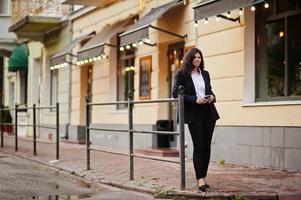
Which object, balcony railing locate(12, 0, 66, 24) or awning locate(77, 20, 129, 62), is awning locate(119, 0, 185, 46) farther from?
balcony railing locate(12, 0, 66, 24)

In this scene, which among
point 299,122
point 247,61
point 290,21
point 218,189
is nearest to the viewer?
point 218,189

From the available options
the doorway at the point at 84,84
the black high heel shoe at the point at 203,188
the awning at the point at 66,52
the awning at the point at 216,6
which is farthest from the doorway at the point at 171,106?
the black high heel shoe at the point at 203,188

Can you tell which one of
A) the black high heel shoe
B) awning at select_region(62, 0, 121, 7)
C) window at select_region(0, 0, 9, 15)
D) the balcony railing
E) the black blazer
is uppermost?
window at select_region(0, 0, 9, 15)

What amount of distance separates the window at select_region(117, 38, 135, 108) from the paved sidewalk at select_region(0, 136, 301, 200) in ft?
13.4

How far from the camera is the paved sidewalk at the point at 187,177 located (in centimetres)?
821

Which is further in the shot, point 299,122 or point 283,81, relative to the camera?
point 283,81

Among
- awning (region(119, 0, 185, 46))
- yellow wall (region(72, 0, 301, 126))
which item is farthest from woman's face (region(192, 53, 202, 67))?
awning (region(119, 0, 185, 46))

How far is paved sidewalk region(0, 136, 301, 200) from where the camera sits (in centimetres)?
821

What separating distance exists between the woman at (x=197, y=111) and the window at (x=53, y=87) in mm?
15723

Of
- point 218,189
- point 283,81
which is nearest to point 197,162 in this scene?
point 218,189

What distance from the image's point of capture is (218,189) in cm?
841

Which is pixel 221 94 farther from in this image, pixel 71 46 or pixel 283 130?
pixel 71 46

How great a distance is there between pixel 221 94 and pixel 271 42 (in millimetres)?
1574

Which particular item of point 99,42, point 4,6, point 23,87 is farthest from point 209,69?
point 4,6
